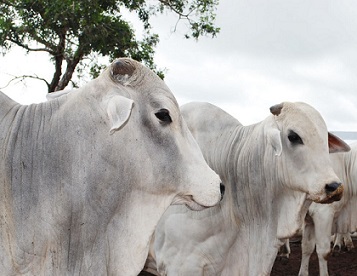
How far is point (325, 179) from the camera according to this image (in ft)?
13.0

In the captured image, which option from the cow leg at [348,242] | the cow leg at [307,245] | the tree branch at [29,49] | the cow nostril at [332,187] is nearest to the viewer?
the cow nostril at [332,187]

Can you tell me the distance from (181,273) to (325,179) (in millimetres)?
1099

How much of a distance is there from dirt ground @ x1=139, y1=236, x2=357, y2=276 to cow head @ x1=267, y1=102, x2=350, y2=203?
3847 mm

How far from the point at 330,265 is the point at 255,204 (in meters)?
4.73

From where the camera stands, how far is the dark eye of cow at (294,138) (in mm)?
4090

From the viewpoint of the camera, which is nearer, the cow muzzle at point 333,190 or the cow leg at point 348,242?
the cow muzzle at point 333,190

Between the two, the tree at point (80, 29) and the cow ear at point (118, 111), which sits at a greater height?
the tree at point (80, 29)

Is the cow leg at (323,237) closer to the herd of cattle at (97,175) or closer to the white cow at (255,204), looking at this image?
the white cow at (255,204)

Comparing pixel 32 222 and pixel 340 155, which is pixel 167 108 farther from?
pixel 340 155

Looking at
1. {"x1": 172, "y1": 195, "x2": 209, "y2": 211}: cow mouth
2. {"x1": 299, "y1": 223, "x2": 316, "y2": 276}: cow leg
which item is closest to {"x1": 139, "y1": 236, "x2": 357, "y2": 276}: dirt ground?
{"x1": 299, "y1": 223, "x2": 316, "y2": 276}: cow leg

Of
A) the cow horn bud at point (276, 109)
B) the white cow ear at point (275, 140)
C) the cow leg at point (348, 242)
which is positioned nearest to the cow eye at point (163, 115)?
the white cow ear at point (275, 140)

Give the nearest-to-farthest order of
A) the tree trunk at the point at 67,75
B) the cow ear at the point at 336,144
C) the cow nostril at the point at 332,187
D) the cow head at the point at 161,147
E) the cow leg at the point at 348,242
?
1. the cow head at the point at 161,147
2. the cow nostril at the point at 332,187
3. the cow ear at the point at 336,144
4. the cow leg at the point at 348,242
5. the tree trunk at the point at 67,75

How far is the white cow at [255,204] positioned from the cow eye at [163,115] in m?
1.51

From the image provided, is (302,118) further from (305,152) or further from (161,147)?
(161,147)
